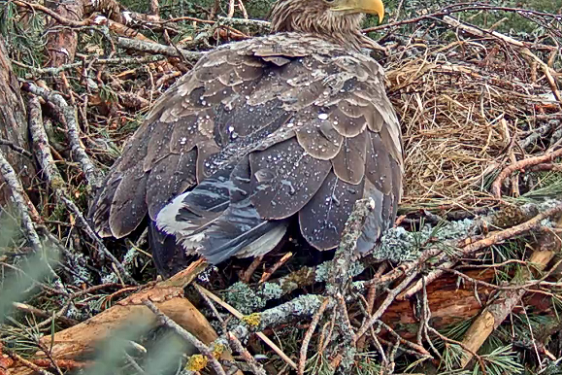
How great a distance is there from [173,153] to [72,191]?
0.70 meters

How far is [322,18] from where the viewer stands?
15.8ft

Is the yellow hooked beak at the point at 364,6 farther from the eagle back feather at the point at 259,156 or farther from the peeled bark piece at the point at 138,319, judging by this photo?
the peeled bark piece at the point at 138,319

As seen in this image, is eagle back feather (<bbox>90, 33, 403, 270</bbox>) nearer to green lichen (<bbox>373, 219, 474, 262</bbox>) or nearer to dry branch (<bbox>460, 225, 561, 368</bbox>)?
green lichen (<bbox>373, 219, 474, 262</bbox>)

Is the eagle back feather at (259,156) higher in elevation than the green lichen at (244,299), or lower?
higher

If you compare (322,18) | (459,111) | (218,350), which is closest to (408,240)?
(218,350)

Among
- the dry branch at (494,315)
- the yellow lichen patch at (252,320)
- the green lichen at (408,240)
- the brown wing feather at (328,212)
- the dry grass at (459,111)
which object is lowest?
the dry branch at (494,315)

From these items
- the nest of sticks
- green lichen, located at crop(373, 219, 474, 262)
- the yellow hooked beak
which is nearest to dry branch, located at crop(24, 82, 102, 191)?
the nest of sticks

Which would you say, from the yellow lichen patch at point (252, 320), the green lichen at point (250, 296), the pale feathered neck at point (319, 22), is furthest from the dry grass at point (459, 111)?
the yellow lichen patch at point (252, 320)

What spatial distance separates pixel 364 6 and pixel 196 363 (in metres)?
2.75

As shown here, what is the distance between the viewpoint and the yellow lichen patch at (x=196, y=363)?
2416mm

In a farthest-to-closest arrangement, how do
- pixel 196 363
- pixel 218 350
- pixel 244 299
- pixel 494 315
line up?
pixel 494 315, pixel 244 299, pixel 218 350, pixel 196 363

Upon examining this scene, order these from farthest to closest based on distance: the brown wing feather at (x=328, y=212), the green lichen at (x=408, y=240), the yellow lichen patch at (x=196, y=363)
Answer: the green lichen at (x=408, y=240), the brown wing feather at (x=328, y=212), the yellow lichen patch at (x=196, y=363)

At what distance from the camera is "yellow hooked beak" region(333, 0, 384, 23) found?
449 centimetres

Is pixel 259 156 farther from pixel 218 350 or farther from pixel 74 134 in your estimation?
pixel 74 134
